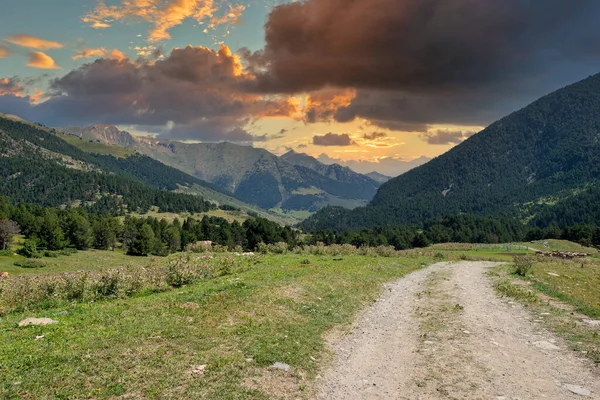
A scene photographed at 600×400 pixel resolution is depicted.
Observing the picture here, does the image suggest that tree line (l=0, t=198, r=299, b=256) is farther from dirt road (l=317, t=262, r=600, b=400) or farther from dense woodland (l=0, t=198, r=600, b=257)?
dirt road (l=317, t=262, r=600, b=400)

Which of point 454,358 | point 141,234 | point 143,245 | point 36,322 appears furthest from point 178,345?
point 141,234


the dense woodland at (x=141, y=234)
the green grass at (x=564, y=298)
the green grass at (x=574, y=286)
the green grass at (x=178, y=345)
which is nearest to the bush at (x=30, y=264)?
the dense woodland at (x=141, y=234)

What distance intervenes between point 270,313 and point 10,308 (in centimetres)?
1527

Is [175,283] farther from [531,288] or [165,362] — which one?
[531,288]

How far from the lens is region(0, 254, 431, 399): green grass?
36.2ft

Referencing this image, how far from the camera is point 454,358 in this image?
46.6 ft

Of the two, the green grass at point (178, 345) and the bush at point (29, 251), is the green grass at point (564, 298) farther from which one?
the bush at point (29, 251)

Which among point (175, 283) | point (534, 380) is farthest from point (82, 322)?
point (534, 380)

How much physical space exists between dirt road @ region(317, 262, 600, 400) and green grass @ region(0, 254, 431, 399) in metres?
1.62

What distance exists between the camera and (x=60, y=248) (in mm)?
112625

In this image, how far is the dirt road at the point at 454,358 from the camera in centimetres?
1152

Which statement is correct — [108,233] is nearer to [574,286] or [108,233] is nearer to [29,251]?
[29,251]

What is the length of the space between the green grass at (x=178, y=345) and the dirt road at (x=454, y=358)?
1618 millimetres

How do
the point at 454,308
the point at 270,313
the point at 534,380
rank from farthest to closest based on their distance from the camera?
the point at 454,308
the point at 270,313
the point at 534,380
